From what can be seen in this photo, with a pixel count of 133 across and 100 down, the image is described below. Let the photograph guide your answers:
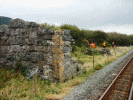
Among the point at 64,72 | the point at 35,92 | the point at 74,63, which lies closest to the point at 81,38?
the point at 74,63

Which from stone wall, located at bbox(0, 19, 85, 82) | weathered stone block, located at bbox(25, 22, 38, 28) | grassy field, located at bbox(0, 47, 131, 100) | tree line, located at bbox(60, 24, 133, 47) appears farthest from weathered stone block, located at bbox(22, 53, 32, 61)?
tree line, located at bbox(60, 24, 133, 47)

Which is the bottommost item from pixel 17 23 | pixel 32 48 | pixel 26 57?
pixel 26 57

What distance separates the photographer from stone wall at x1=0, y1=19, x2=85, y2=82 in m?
6.43

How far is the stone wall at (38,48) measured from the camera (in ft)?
21.1

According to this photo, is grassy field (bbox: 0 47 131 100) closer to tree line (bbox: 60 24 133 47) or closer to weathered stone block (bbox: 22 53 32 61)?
weathered stone block (bbox: 22 53 32 61)

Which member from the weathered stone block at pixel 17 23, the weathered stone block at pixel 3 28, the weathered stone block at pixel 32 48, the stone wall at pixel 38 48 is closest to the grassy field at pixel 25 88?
the stone wall at pixel 38 48

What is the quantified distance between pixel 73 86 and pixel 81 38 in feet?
48.8

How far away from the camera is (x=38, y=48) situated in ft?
22.0

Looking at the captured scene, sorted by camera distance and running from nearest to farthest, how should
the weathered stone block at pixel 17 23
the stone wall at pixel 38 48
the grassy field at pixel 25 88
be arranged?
the grassy field at pixel 25 88
the stone wall at pixel 38 48
the weathered stone block at pixel 17 23

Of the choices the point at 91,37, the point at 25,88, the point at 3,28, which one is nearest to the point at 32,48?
the point at 25,88

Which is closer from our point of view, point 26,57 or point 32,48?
point 32,48

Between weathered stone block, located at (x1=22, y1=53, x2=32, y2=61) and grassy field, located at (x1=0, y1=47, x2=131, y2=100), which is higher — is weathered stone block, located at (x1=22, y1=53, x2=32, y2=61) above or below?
above

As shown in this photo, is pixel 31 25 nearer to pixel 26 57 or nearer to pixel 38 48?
pixel 38 48

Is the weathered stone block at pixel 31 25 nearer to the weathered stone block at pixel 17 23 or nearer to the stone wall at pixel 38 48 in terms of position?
the stone wall at pixel 38 48
